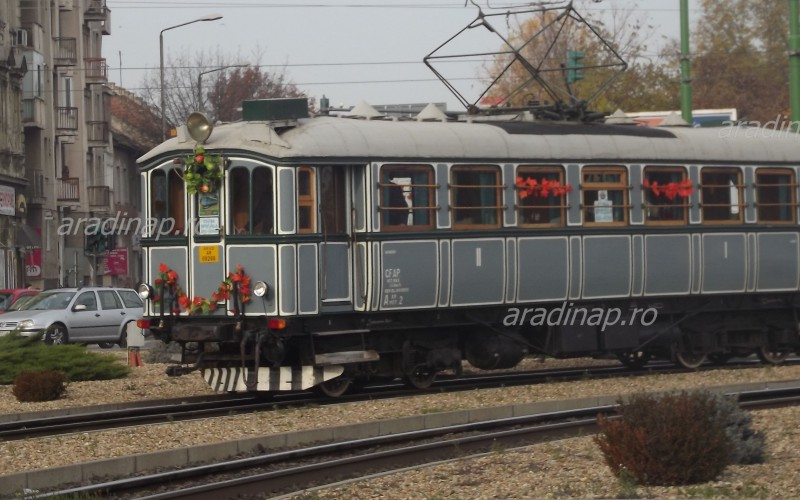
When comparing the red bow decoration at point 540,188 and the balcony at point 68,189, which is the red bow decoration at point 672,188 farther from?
the balcony at point 68,189

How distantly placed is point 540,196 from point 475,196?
1.09 m

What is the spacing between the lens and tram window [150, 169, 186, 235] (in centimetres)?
1803

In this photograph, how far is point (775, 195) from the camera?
2184cm

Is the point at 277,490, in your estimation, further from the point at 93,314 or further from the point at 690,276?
the point at 93,314

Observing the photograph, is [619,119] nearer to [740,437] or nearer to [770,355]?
[770,355]

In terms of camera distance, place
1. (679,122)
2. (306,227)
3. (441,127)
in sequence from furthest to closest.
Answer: (679,122) < (441,127) < (306,227)

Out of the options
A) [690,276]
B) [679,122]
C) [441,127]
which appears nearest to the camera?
[441,127]

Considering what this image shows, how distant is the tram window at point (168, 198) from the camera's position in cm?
1803

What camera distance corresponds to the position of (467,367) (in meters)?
23.2

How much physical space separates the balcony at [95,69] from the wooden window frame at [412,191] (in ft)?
154

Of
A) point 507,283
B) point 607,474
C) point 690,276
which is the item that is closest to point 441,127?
point 507,283

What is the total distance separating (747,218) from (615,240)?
259cm

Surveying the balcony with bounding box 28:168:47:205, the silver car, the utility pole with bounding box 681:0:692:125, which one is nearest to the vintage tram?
the utility pole with bounding box 681:0:692:125

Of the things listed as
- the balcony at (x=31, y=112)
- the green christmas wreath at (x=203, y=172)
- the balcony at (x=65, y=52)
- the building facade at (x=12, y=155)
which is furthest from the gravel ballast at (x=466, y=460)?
the balcony at (x=65, y=52)
